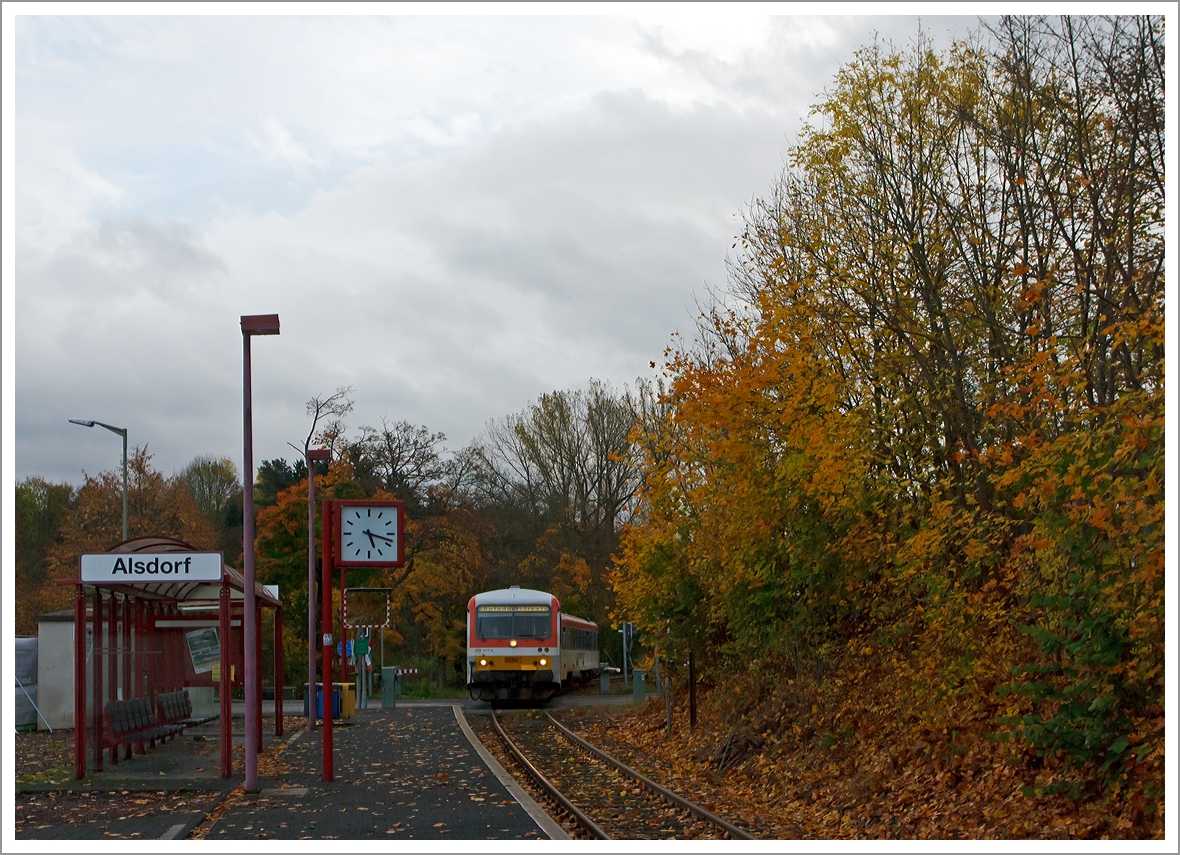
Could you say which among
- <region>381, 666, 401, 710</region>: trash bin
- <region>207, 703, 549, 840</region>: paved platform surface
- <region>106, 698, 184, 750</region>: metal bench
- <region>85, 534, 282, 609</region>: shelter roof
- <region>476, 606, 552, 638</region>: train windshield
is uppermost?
<region>85, 534, 282, 609</region>: shelter roof

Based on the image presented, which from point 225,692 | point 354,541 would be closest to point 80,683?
point 225,692

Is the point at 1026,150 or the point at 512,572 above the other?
the point at 1026,150

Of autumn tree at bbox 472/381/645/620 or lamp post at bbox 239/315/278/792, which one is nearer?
lamp post at bbox 239/315/278/792

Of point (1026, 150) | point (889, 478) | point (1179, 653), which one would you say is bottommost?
point (1179, 653)

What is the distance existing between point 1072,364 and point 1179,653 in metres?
2.36

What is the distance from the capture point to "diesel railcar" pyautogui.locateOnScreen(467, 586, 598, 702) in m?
34.8

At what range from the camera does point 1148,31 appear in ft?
36.9

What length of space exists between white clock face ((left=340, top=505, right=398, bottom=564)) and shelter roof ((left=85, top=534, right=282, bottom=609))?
58.3 inches

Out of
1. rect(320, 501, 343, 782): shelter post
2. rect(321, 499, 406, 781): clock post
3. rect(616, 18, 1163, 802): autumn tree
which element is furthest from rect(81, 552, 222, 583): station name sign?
rect(616, 18, 1163, 802): autumn tree

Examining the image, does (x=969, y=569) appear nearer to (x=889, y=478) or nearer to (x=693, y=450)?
(x=889, y=478)

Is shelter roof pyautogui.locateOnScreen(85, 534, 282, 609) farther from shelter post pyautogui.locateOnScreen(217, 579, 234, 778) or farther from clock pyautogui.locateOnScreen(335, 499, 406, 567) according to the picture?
clock pyautogui.locateOnScreen(335, 499, 406, 567)

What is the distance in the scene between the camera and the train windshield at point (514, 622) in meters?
35.1

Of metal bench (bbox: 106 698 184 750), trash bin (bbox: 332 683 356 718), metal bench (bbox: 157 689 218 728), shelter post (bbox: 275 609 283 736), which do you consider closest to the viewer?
metal bench (bbox: 106 698 184 750)

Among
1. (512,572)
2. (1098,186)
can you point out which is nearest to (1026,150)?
(1098,186)
